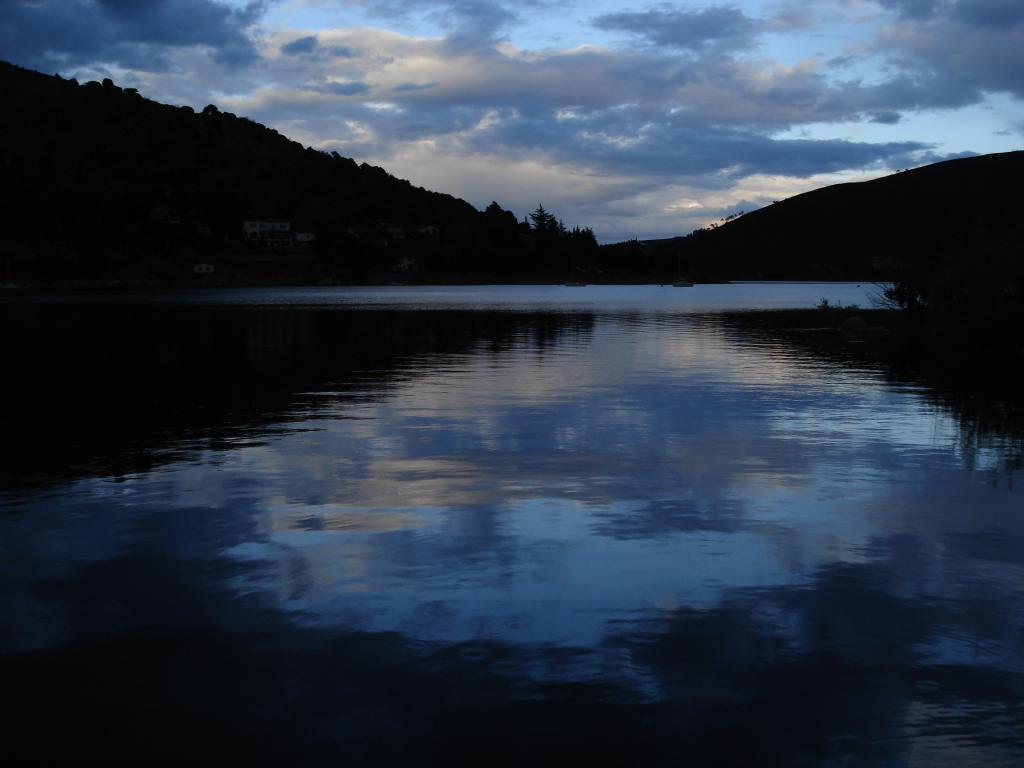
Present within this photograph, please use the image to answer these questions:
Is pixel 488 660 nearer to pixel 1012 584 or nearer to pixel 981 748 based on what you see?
pixel 981 748

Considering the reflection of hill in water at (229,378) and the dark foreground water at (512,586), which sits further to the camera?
the reflection of hill in water at (229,378)

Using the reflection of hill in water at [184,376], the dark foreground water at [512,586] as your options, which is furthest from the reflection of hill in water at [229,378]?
the dark foreground water at [512,586]

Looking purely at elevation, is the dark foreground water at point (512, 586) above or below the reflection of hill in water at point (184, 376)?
below

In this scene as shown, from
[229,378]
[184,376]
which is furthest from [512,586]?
[184,376]

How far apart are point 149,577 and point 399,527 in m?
2.94

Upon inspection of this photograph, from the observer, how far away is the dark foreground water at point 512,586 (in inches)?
249

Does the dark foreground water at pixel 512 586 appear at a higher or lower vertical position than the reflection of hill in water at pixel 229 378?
lower

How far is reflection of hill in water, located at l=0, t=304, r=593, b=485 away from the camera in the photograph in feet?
56.9

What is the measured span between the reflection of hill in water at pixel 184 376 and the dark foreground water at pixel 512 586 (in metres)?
0.19

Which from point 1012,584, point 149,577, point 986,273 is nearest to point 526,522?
point 149,577

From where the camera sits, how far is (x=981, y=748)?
6.03m

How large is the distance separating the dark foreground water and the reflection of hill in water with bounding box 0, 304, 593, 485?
19cm

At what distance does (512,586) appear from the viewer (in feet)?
30.2

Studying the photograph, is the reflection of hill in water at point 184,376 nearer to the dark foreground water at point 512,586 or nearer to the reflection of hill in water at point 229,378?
the reflection of hill in water at point 229,378
